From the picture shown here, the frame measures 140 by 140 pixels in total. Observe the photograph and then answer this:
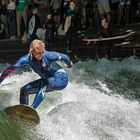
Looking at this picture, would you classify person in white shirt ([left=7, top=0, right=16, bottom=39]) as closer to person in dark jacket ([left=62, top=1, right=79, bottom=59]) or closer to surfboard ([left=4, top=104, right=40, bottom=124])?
person in dark jacket ([left=62, top=1, right=79, bottom=59])

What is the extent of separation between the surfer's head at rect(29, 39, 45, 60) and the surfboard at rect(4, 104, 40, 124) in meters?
1.07

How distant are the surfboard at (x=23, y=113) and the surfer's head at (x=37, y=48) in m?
1.07

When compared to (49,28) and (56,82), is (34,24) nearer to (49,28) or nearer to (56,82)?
(49,28)

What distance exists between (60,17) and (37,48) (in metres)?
6.37

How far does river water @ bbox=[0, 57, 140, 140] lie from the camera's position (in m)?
9.02

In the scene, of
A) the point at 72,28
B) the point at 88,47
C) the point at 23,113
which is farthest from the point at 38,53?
the point at 88,47

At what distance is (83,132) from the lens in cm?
923

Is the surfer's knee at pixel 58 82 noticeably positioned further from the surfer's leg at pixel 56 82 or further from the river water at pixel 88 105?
the river water at pixel 88 105

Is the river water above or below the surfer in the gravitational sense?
below

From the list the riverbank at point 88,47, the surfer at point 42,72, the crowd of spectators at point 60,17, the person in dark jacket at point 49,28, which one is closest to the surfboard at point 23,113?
the surfer at point 42,72

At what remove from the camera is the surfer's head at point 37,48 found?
9.48 m

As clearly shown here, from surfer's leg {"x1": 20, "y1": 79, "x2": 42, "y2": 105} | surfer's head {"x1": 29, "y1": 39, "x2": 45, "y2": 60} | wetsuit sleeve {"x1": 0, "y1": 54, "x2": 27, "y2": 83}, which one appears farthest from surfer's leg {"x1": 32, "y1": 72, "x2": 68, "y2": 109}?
wetsuit sleeve {"x1": 0, "y1": 54, "x2": 27, "y2": 83}

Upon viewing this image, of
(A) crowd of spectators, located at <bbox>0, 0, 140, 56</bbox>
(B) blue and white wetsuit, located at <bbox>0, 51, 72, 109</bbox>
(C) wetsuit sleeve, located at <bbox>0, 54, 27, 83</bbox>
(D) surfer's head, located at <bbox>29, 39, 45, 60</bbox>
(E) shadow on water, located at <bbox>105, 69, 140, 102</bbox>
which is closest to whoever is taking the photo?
(D) surfer's head, located at <bbox>29, 39, 45, 60</bbox>

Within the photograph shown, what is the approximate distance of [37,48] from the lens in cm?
952
